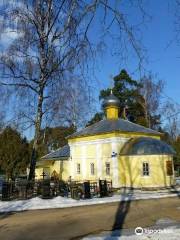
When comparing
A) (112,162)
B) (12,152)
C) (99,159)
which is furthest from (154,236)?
(12,152)

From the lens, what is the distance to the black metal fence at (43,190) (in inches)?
789

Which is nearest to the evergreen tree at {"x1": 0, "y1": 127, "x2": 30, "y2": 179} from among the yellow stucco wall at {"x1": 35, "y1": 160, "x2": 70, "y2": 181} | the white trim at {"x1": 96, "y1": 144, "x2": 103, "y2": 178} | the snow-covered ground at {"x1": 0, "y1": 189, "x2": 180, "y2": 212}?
the yellow stucco wall at {"x1": 35, "y1": 160, "x2": 70, "y2": 181}

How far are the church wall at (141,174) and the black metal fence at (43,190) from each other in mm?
5486

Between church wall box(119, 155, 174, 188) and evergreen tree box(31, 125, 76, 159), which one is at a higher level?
evergreen tree box(31, 125, 76, 159)

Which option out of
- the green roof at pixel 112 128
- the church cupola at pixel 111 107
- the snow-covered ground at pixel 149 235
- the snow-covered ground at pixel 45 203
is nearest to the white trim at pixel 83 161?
the green roof at pixel 112 128

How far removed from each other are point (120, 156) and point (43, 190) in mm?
Answer: 9619

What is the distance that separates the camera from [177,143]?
39.9 m

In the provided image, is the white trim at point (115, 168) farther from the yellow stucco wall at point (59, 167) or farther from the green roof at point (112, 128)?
the yellow stucco wall at point (59, 167)

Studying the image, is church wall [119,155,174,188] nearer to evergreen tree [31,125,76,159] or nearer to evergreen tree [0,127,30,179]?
evergreen tree [0,127,30,179]

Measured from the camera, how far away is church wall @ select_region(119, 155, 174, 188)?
88.4 ft

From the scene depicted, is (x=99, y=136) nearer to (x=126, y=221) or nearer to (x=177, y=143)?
(x=177, y=143)

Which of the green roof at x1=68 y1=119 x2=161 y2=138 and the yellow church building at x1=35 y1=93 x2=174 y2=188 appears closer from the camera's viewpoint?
the yellow church building at x1=35 y1=93 x2=174 y2=188

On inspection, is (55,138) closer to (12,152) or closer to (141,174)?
(12,152)

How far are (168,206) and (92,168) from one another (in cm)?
1357
